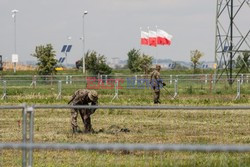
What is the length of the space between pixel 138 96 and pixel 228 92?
5033mm

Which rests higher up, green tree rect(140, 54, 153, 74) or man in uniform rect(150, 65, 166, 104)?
green tree rect(140, 54, 153, 74)

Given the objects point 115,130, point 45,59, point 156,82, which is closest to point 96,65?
point 45,59

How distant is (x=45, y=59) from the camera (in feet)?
192

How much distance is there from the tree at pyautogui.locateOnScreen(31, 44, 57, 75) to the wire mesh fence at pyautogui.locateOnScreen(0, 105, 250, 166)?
155 feet

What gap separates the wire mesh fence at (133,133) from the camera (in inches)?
350

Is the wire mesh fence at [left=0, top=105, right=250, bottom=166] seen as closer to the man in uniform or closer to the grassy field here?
the grassy field

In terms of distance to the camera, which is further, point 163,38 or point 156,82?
point 163,38

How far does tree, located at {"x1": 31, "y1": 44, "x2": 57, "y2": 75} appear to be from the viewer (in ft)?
192

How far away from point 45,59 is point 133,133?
49.0 meters

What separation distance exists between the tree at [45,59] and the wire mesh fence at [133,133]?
4724 centimetres

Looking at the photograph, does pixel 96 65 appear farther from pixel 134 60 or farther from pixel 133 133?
pixel 133 133

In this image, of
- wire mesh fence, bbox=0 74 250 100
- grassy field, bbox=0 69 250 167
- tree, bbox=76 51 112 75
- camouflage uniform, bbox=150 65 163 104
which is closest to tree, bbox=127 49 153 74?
tree, bbox=76 51 112 75

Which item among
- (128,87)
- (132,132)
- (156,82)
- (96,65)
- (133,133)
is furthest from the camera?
(96,65)

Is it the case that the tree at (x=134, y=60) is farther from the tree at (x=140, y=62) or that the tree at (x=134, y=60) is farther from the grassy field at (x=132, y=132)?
the grassy field at (x=132, y=132)
